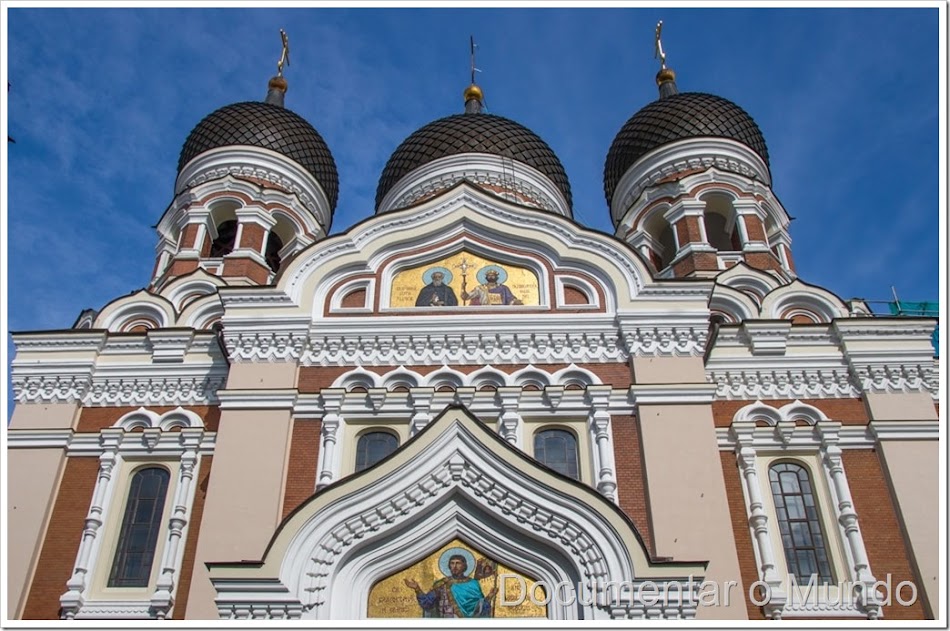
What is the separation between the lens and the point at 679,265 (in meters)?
15.1

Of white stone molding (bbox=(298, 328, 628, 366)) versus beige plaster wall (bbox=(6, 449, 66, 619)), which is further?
white stone molding (bbox=(298, 328, 628, 366))

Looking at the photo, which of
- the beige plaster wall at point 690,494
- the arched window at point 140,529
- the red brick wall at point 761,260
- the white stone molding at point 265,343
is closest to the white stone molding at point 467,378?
the white stone molding at point 265,343

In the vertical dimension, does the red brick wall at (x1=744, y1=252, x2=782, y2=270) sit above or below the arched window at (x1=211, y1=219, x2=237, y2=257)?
below

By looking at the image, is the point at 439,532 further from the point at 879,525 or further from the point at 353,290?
the point at 879,525

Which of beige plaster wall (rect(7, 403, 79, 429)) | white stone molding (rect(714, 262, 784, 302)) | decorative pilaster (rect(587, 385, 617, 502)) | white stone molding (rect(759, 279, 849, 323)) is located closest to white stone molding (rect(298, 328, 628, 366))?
decorative pilaster (rect(587, 385, 617, 502))

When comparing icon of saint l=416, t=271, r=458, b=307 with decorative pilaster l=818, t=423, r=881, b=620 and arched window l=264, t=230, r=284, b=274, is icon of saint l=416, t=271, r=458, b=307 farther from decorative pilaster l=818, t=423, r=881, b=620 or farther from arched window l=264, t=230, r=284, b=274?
arched window l=264, t=230, r=284, b=274

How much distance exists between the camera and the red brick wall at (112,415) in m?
11.0

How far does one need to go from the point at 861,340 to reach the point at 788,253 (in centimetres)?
484

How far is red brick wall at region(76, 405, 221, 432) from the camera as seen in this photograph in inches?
433

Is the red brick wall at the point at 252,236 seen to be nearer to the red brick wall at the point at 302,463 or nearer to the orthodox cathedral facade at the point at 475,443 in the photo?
the orthodox cathedral facade at the point at 475,443

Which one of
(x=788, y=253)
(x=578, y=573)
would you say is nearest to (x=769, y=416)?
(x=578, y=573)

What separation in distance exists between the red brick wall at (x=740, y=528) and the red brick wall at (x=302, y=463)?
425 centimetres

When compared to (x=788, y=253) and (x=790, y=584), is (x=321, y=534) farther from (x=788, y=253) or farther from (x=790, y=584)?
(x=788, y=253)

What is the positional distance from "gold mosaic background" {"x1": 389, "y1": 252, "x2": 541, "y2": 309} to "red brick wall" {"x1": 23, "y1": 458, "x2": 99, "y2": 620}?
12.8 ft
